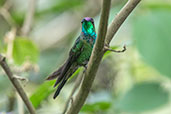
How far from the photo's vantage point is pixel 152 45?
199 cm

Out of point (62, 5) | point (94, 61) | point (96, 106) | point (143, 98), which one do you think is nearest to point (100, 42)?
point (94, 61)

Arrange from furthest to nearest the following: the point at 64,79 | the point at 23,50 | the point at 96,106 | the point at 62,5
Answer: the point at 62,5 → the point at 23,50 → the point at 96,106 → the point at 64,79

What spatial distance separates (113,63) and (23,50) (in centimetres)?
80

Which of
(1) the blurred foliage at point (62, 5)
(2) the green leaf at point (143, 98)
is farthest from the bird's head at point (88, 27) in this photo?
(1) the blurred foliage at point (62, 5)

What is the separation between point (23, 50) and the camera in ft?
6.61

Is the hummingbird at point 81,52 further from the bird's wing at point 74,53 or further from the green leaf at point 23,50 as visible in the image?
the green leaf at point 23,50

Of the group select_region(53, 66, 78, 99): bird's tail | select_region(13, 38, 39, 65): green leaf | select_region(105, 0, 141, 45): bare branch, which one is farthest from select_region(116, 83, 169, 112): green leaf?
select_region(105, 0, 141, 45): bare branch

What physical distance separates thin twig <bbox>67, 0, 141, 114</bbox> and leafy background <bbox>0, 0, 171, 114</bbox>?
251 mm

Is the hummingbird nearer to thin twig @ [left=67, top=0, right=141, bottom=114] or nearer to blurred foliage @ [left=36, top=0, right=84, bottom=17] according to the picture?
thin twig @ [left=67, top=0, right=141, bottom=114]

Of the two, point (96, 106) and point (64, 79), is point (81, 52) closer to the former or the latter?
point (64, 79)

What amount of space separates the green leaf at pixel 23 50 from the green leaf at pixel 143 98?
71 cm

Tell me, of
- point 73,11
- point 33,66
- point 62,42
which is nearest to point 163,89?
point 33,66

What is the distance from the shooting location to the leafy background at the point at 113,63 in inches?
74.3

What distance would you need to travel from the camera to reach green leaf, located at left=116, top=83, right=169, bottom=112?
2.29m
